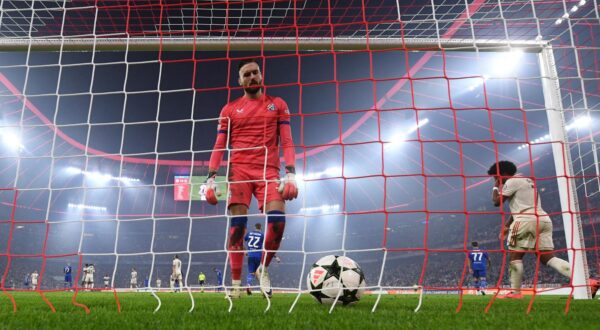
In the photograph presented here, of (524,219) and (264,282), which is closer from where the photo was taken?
(264,282)

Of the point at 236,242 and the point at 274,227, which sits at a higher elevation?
the point at 274,227

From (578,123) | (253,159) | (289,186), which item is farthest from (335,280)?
(578,123)

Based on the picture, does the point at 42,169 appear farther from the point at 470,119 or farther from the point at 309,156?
the point at 470,119

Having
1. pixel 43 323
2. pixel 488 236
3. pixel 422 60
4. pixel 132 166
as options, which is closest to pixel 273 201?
pixel 43 323

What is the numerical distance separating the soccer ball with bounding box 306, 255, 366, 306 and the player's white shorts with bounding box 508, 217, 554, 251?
267 centimetres

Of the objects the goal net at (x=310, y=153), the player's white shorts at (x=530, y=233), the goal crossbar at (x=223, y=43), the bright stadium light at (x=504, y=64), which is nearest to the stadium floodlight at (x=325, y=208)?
the goal net at (x=310, y=153)

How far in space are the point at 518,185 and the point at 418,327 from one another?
12.0 ft

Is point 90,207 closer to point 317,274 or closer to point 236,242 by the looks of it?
point 236,242

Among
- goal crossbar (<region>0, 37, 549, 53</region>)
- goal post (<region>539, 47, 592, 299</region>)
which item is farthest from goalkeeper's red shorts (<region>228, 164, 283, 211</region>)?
goal post (<region>539, 47, 592, 299</region>)

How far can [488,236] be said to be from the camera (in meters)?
28.8

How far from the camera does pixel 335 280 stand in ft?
10.4

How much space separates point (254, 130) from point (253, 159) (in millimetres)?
304

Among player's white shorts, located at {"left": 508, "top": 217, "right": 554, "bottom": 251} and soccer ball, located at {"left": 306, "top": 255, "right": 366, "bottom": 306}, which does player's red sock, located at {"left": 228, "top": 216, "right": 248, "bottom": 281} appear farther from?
player's white shorts, located at {"left": 508, "top": 217, "right": 554, "bottom": 251}

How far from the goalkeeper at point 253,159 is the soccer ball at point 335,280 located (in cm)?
75
